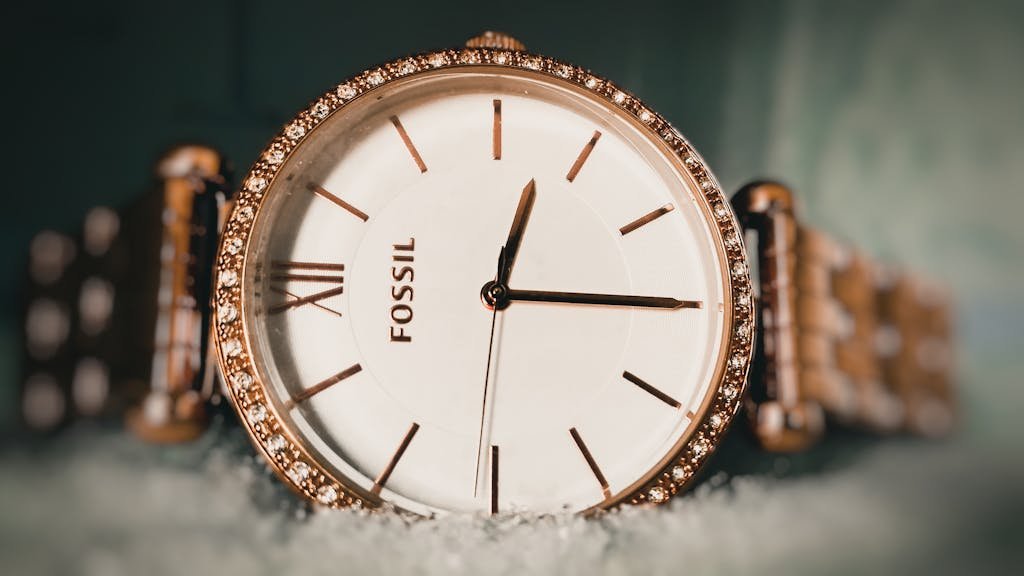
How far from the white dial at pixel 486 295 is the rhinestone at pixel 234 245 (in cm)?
1

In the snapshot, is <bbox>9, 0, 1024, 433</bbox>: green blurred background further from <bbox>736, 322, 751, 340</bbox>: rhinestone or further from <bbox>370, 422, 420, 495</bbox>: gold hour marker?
<bbox>370, 422, 420, 495</bbox>: gold hour marker

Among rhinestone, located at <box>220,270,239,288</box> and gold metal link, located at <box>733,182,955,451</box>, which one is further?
gold metal link, located at <box>733,182,955,451</box>

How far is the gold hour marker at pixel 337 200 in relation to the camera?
622mm

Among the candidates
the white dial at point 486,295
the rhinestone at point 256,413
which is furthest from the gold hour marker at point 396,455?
the rhinestone at point 256,413

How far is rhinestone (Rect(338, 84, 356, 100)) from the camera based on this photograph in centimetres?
61

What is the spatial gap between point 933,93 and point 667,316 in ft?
1.32

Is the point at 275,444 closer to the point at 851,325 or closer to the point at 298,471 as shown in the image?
the point at 298,471

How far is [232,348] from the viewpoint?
0.58m

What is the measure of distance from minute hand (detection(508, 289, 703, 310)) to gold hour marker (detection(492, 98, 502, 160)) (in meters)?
0.12

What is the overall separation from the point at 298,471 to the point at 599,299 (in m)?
0.28

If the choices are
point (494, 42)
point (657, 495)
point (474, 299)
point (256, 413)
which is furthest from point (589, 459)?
point (494, 42)

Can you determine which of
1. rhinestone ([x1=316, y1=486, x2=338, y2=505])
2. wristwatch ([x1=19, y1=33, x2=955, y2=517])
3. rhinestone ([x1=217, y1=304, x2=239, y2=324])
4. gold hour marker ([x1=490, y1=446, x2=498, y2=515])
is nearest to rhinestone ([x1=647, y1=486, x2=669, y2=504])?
wristwatch ([x1=19, y1=33, x2=955, y2=517])

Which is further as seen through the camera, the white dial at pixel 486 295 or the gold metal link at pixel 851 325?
the gold metal link at pixel 851 325

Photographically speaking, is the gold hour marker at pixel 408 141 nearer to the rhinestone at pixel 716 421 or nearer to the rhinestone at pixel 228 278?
the rhinestone at pixel 228 278
